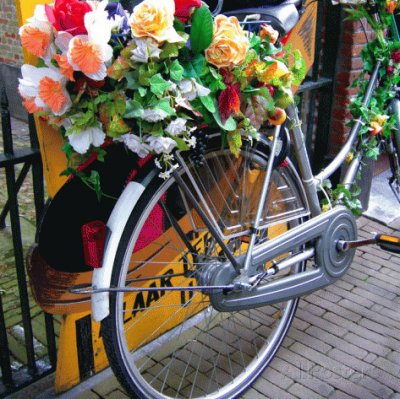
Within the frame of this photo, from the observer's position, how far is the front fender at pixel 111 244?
6.82 ft

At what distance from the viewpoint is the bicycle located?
86.6 inches

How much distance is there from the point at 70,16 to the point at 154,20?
26 cm

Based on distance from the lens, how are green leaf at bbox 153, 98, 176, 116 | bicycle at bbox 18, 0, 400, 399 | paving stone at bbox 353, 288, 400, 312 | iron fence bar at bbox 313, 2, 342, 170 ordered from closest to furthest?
green leaf at bbox 153, 98, 176, 116 → bicycle at bbox 18, 0, 400, 399 → paving stone at bbox 353, 288, 400, 312 → iron fence bar at bbox 313, 2, 342, 170

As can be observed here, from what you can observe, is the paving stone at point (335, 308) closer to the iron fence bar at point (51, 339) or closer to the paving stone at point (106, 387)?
the paving stone at point (106, 387)

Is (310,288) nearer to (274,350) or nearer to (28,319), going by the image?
(274,350)

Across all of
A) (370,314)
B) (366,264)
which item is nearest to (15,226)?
(370,314)

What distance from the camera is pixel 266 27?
2266 millimetres

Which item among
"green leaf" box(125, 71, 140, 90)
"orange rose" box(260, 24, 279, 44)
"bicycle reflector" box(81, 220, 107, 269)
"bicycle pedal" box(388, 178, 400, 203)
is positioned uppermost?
"orange rose" box(260, 24, 279, 44)

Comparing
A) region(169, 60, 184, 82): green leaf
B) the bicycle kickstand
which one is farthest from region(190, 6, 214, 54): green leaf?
the bicycle kickstand

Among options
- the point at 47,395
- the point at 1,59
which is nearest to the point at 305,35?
the point at 47,395

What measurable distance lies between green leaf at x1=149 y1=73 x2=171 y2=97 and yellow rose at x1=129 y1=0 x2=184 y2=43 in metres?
0.12

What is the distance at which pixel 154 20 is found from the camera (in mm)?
1771

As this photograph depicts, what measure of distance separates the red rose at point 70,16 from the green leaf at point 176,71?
11.5 inches

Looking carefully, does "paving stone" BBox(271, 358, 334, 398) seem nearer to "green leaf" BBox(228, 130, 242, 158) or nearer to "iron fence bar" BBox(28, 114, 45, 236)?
"green leaf" BBox(228, 130, 242, 158)
